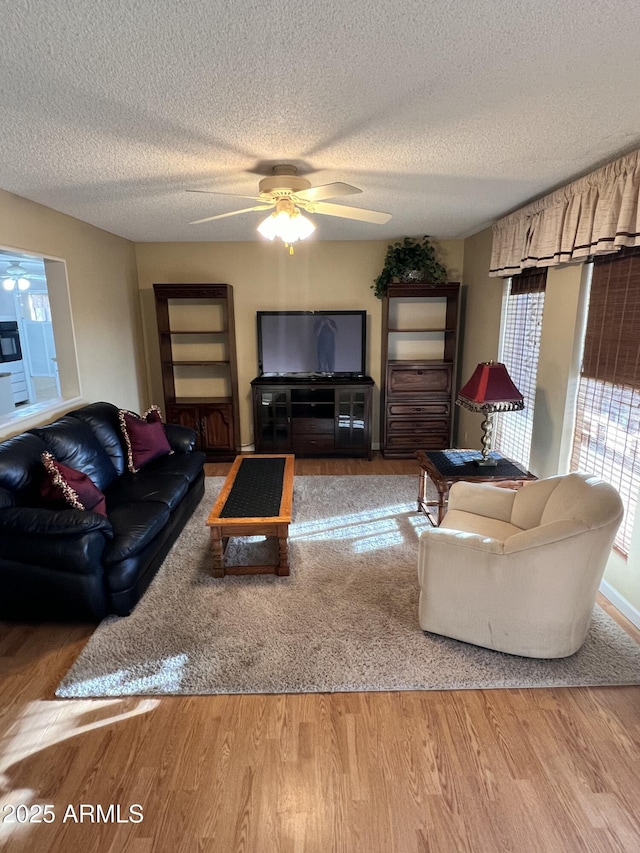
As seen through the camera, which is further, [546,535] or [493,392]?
[493,392]

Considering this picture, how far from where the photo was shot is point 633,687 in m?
2.00

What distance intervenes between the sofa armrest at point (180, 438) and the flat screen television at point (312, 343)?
1514 millimetres

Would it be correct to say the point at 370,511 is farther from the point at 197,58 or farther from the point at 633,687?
the point at 197,58

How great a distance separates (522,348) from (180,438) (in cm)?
299

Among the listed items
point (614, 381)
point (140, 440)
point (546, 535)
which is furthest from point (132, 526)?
point (614, 381)

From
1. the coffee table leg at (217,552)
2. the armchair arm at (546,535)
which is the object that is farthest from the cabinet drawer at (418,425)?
the armchair arm at (546,535)

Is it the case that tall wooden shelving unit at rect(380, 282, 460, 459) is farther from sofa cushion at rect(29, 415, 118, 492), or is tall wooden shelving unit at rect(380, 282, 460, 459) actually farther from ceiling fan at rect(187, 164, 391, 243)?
sofa cushion at rect(29, 415, 118, 492)

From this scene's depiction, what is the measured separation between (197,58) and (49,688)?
102 inches

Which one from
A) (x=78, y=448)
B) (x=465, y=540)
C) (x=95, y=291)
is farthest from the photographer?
(x=95, y=291)

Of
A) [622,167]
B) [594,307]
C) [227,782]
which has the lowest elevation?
[227,782]

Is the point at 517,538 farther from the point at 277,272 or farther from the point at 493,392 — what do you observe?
the point at 277,272

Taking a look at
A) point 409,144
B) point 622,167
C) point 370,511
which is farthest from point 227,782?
point 622,167

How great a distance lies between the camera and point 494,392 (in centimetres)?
308

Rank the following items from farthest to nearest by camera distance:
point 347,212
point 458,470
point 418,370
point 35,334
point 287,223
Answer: point 35,334, point 418,370, point 458,470, point 347,212, point 287,223
